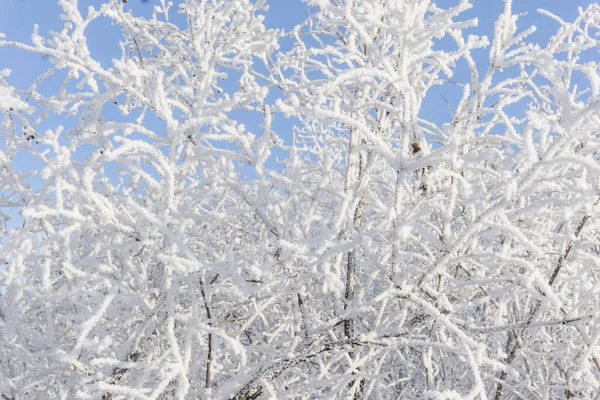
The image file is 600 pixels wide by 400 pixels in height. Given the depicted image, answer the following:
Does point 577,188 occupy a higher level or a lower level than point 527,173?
lower

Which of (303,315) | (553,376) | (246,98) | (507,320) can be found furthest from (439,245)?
(553,376)

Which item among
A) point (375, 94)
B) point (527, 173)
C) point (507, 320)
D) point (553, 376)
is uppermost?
point (375, 94)

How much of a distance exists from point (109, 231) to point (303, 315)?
1.22 meters

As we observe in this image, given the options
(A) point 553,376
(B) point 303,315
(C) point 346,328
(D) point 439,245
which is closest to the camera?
(D) point 439,245

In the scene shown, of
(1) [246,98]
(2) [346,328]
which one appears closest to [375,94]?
(1) [246,98]

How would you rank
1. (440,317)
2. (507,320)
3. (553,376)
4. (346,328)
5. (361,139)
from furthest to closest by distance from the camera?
1. (553,376)
2. (507,320)
3. (361,139)
4. (346,328)
5. (440,317)

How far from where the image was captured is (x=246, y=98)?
266 centimetres

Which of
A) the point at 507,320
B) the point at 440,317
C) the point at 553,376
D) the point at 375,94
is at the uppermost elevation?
the point at 375,94

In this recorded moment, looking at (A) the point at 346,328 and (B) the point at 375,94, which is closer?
(A) the point at 346,328

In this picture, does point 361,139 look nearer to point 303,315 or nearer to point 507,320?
point 303,315

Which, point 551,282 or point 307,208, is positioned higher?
point 307,208

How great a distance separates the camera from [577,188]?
175 centimetres

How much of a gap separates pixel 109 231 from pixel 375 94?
7.85ft

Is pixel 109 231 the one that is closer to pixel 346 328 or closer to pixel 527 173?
pixel 346 328
